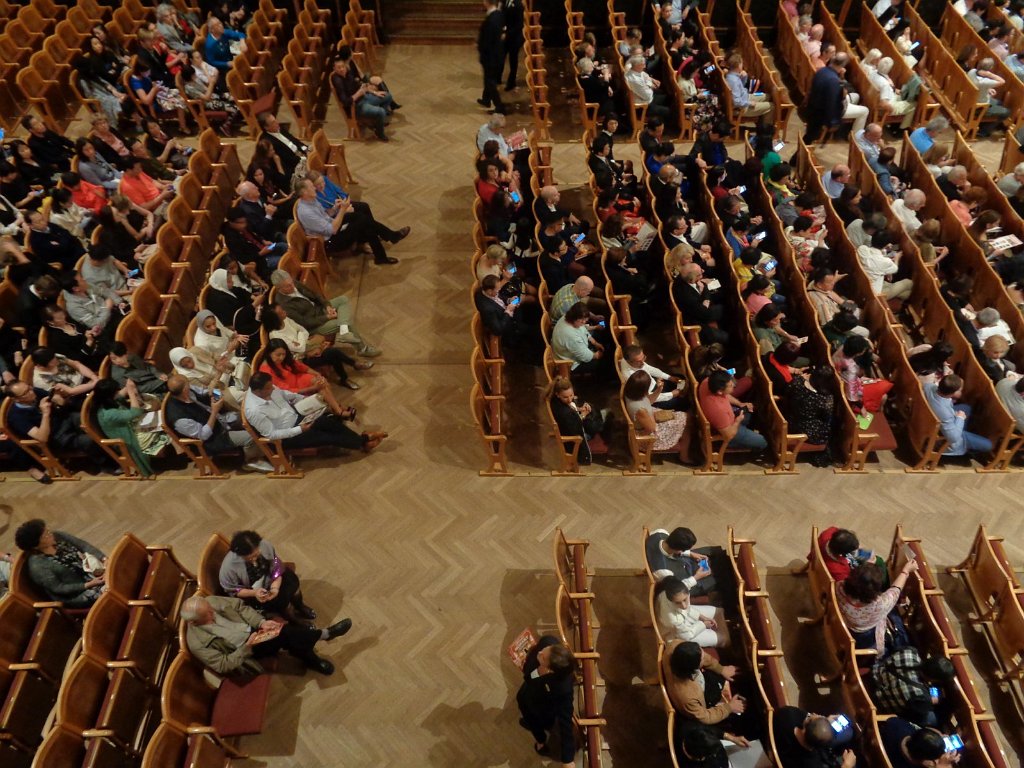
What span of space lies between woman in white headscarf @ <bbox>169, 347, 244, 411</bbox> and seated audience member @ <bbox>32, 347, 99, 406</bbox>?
0.63m

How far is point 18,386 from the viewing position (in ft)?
16.6

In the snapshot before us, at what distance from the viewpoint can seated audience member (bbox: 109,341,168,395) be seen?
5.27 m

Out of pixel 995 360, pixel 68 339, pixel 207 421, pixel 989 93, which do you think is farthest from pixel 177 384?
pixel 989 93

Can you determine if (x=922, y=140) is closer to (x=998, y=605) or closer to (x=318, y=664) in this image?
(x=998, y=605)

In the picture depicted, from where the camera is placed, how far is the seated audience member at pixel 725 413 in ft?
16.5

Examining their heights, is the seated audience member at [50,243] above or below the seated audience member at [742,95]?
below

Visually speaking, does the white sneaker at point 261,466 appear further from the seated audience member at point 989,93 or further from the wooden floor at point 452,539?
the seated audience member at point 989,93

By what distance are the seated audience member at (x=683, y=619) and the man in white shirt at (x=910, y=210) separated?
3926mm

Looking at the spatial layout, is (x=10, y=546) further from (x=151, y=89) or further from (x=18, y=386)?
(x=151, y=89)

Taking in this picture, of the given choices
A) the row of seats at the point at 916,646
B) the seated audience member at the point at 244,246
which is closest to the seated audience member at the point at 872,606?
the row of seats at the point at 916,646

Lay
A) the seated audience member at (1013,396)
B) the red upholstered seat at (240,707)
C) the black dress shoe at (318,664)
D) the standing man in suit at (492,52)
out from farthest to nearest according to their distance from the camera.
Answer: the standing man in suit at (492,52) → the seated audience member at (1013,396) → the black dress shoe at (318,664) → the red upholstered seat at (240,707)

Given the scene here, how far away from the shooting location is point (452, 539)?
511 cm

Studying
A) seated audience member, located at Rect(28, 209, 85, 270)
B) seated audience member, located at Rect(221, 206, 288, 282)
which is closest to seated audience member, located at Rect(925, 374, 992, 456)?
seated audience member, located at Rect(221, 206, 288, 282)

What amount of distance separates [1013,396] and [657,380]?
2.33 meters
